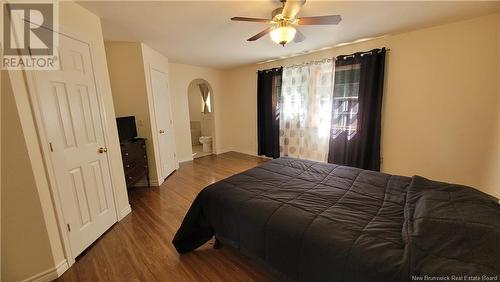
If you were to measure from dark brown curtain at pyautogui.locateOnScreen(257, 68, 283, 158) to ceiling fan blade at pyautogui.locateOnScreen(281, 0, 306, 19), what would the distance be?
2.55m

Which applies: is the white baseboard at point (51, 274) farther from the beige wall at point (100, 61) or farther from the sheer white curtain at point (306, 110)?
the sheer white curtain at point (306, 110)

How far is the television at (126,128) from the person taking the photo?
2.82m

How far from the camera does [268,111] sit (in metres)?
4.49

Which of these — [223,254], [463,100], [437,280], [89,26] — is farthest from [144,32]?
[463,100]

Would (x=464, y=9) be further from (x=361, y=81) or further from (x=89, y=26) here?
(x=89, y=26)

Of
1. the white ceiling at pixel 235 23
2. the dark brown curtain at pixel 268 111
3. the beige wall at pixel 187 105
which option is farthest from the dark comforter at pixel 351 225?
the beige wall at pixel 187 105

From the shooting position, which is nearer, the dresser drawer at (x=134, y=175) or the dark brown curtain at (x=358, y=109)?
the dresser drawer at (x=134, y=175)

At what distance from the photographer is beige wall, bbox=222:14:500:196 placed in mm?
2309

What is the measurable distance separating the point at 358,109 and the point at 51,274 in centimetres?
404

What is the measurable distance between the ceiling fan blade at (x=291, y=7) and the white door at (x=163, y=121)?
2463mm

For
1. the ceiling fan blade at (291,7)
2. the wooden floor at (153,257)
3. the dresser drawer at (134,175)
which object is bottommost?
the wooden floor at (153,257)

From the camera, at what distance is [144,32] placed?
2.49m

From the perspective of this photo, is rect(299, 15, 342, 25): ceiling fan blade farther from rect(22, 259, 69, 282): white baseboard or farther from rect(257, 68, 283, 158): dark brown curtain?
rect(22, 259, 69, 282): white baseboard

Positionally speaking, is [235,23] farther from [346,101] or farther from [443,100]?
[443,100]
